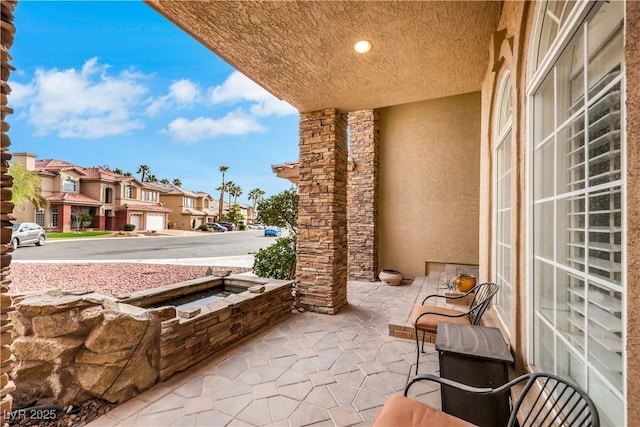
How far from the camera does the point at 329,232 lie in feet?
14.7

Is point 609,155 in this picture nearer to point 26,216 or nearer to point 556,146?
point 556,146

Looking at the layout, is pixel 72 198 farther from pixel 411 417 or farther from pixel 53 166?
pixel 411 417

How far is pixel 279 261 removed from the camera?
554 cm

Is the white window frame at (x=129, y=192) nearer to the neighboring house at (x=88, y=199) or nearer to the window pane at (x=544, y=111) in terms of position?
the neighboring house at (x=88, y=199)

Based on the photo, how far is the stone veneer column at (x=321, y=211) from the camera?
4.45m

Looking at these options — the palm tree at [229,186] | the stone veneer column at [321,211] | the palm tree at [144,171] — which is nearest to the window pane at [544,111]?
the stone veneer column at [321,211]

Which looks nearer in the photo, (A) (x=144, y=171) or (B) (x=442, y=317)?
(B) (x=442, y=317)

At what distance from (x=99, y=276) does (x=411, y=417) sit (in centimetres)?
910

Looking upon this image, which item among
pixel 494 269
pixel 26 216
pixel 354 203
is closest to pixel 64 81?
pixel 26 216

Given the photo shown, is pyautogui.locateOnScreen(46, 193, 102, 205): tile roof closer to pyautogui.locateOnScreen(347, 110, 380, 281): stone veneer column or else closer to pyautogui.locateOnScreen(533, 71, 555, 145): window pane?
pyautogui.locateOnScreen(347, 110, 380, 281): stone veneer column

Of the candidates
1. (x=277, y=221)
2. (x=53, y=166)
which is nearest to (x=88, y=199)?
(x=53, y=166)

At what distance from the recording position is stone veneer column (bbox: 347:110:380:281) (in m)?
6.79

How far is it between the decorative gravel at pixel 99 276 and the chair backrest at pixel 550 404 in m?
7.27

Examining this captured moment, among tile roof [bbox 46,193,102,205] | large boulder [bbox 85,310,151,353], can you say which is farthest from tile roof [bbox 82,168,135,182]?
large boulder [bbox 85,310,151,353]
